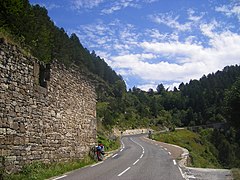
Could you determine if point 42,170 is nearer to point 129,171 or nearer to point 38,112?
point 38,112

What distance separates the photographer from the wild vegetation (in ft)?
131

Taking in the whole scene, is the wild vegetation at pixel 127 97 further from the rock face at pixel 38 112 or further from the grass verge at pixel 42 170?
the grass verge at pixel 42 170

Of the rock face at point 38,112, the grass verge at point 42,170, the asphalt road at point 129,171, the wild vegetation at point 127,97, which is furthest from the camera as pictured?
the wild vegetation at point 127,97

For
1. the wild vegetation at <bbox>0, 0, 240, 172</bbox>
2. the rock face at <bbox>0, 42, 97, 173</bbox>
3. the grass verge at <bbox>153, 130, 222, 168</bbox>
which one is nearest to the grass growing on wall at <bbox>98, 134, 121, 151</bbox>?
the wild vegetation at <bbox>0, 0, 240, 172</bbox>

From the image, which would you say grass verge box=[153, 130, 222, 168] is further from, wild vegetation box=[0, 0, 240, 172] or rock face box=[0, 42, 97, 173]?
rock face box=[0, 42, 97, 173]

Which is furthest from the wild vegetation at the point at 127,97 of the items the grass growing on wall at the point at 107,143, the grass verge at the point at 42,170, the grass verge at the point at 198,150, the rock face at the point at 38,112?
the grass verge at the point at 42,170

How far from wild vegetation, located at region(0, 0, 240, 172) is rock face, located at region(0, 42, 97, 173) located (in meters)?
8.89

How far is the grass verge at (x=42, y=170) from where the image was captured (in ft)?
36.4

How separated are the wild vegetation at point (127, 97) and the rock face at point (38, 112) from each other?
8.89m

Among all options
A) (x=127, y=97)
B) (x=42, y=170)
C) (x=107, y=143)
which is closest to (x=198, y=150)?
(x=107, y=143)

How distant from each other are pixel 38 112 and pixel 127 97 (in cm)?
13279

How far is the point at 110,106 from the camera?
107 m

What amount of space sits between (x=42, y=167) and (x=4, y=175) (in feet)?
9.61

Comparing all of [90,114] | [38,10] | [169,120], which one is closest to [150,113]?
[169,120]
